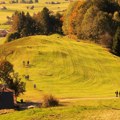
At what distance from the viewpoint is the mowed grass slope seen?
78306 millimetres

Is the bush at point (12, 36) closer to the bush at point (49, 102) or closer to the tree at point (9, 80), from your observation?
the tree at point (9, 80)

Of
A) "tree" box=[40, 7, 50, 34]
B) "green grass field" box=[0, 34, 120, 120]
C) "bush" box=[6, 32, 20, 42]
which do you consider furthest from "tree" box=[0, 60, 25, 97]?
"tree" box=[40, 7, 50, 34]

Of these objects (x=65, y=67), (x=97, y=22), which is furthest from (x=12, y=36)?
(x=65, y=67)

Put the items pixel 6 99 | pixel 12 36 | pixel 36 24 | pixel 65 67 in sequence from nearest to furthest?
pixel 6 99 → pixel 65 67 → pixel 12 36 → pixel 36 24

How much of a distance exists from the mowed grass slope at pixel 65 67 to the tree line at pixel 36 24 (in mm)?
24703

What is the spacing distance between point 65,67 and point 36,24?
5501 centimetres

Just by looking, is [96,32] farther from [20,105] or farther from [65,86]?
[20,105]

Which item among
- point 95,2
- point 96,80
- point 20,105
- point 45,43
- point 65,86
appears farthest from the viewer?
point 95,2

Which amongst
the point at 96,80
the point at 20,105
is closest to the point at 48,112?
the point at 20,105

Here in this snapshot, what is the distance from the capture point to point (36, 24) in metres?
147

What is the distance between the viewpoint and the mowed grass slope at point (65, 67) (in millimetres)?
78306

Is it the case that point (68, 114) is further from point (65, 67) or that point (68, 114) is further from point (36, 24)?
point (36, 24)

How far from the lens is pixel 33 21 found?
147000 mm

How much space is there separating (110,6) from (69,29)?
1622 cm
